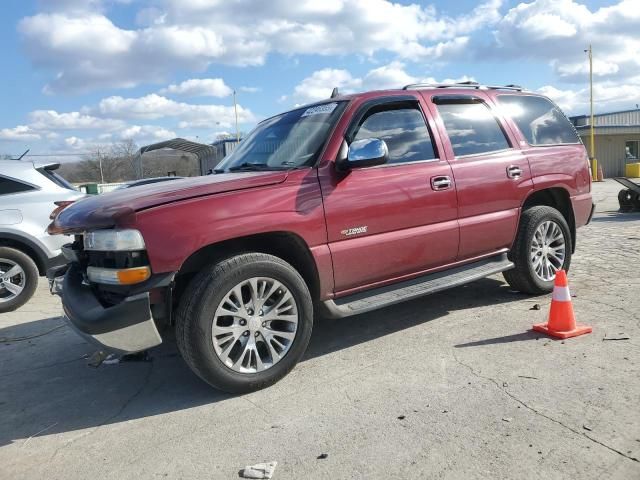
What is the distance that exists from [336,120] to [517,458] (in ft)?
8.50

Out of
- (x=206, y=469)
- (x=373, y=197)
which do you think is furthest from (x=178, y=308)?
(x=373, y=197)

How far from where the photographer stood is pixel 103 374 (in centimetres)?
397

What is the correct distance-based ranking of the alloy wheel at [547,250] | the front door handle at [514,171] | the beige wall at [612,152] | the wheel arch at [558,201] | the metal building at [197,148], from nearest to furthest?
the front door handle at [514,171] < the alloy wheel at [547,250] < the wheel arch at [558,201] < the metal building at [197,148] < the beige wall at [612,152]

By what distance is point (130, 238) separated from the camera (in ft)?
9.89

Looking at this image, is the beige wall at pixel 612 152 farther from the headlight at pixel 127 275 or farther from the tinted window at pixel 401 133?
the headlight at pixel 127 275

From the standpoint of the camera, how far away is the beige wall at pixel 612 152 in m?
34.0

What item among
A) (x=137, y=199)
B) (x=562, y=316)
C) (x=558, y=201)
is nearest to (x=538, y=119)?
(x=558, y=201)

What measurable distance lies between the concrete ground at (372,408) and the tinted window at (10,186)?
234 cm

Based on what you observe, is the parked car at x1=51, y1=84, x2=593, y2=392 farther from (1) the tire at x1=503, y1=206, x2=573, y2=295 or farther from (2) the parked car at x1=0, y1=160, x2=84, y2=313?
(2) the parked car at x1=0, y1=160, x2=84, y2=313

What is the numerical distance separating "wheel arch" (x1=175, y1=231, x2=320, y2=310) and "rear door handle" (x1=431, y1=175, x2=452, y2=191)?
1273mm

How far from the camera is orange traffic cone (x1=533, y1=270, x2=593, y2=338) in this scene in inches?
156

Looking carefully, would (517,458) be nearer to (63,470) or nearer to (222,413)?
(222,413)

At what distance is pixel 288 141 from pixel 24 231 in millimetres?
3853

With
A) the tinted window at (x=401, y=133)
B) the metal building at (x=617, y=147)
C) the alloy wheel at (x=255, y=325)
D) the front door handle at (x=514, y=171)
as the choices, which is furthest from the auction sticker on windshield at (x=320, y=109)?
the metal building at (x=617, y=147)
